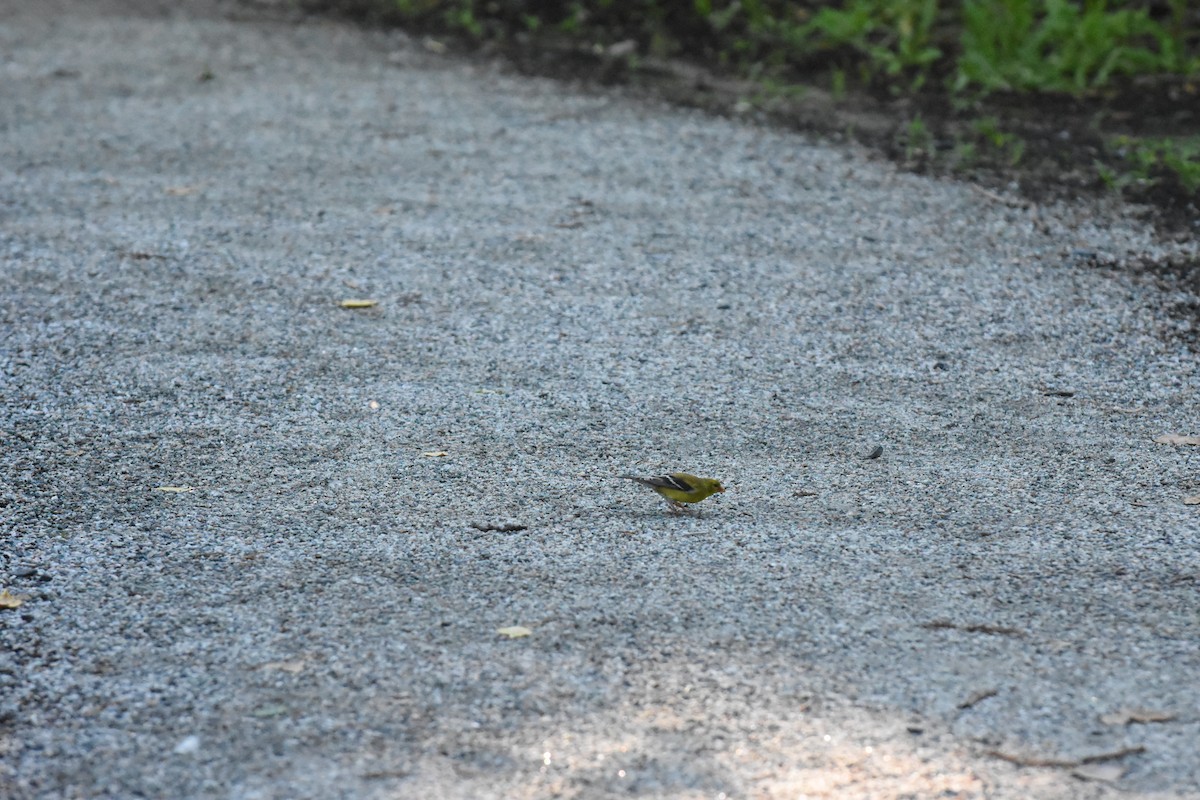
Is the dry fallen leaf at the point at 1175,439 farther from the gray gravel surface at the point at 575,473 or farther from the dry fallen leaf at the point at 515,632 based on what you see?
the dry fallen leaf at the point at 515,632

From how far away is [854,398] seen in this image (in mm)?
4012

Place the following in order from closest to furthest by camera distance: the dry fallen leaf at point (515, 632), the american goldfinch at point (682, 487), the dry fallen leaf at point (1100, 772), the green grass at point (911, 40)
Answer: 1. the dry fallen leaf at point (1100, 772)
2. the dry fallen leaf at point (515, 632)
3. the american goldfinch at point (682, 487)
4. the green grass at point (911, 40)

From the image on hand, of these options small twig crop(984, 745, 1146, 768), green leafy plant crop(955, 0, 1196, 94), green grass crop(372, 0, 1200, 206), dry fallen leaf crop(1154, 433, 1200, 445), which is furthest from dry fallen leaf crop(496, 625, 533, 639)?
green leafy plant crop(955, 0, 1196, 94)

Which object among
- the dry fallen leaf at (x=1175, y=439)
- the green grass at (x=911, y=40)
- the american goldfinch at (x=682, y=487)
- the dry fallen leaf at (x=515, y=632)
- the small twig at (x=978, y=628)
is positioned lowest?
the dry fallen leaf at (x=515, y=632)

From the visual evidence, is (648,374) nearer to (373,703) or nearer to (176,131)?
(373,703)

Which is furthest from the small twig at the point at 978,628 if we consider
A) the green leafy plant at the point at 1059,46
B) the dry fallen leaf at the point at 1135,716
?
the green leafy plant at the point at 1059,46

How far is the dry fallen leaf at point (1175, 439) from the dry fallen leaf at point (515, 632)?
6.95 ft

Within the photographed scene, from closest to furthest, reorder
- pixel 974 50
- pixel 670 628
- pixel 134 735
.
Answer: pixel 134 735 → pixel 670 628 → pixel 974 50

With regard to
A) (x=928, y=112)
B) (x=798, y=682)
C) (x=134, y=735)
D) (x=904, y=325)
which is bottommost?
(x=134, y=735)

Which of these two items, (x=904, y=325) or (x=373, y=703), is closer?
(x=373, y=703)

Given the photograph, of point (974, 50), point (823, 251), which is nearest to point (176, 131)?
point (823, 251)

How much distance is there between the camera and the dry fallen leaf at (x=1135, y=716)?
2463 millimetres

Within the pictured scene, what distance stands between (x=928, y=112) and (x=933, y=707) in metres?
5.07

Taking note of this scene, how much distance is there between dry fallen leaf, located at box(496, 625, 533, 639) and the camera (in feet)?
9.07
